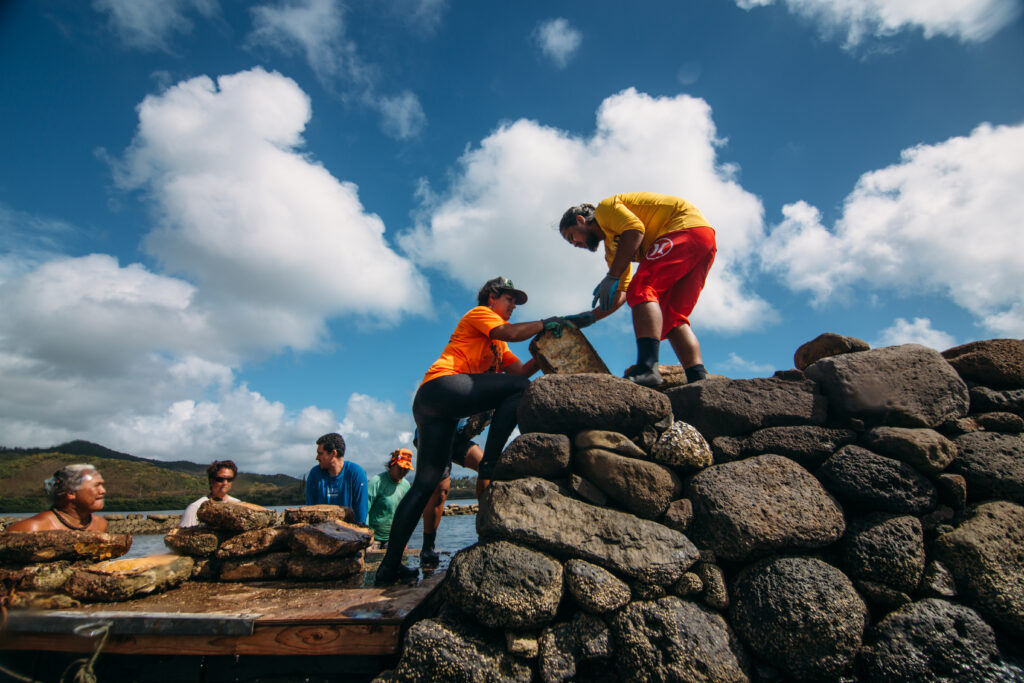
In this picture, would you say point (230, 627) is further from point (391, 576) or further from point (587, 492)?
point (587, 492)

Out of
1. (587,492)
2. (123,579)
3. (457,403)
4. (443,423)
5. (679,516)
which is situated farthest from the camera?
(443,423)

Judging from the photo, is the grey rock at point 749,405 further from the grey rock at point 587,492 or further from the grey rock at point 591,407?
the grey rock at point 587,492

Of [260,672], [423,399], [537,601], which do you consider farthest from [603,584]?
[260,672]

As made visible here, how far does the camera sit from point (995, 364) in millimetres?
3697

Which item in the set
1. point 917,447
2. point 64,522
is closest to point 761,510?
point 917,447

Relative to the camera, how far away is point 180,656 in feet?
10.7

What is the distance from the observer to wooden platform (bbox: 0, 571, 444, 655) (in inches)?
120

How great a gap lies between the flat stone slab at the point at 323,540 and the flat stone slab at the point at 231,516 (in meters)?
0.33

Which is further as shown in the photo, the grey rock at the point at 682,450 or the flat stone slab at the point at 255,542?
the flat stone slab at the point at 255,542

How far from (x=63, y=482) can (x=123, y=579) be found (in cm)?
129

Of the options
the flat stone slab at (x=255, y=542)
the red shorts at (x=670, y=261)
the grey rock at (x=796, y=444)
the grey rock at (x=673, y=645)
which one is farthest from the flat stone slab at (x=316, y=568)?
the red shorts at (x=670, y=261)

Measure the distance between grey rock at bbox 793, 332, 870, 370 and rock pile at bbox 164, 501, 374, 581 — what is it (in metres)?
4.33

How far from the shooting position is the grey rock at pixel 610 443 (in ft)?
11.1

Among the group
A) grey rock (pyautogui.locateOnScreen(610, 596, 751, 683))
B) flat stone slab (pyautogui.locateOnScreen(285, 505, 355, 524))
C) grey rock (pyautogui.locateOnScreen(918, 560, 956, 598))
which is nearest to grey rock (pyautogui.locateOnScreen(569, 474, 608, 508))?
grey rock (pyautogui.locateOnScreen(610, 596, 751, 683))
